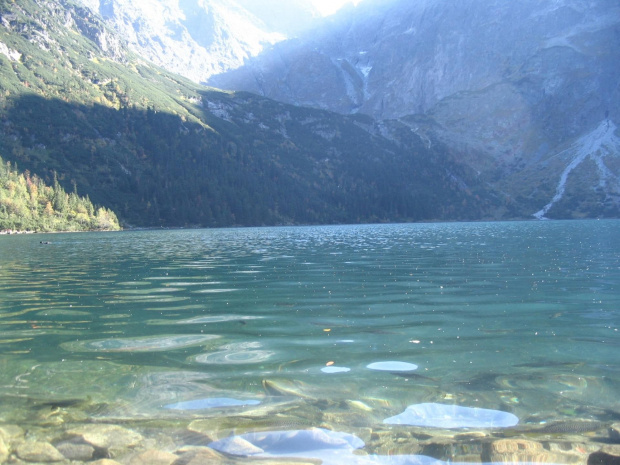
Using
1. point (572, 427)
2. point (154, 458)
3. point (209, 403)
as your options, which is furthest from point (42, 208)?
point (572, 427)

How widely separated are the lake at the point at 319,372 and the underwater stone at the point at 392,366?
0.06m

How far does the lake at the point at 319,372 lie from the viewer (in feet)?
22.8

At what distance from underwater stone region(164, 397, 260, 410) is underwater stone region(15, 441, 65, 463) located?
186 centimetres

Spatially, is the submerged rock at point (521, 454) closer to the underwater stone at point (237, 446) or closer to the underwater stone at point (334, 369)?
the underwater stone at point (237, 446)

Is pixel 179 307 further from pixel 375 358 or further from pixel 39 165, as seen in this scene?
pixel 39 165

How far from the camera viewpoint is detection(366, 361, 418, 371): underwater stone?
9.97m

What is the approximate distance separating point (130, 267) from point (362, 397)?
86.1 feet

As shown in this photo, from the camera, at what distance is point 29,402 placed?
8422mm

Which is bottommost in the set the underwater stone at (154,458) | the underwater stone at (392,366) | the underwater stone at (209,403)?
the underwater stone at (154,458)

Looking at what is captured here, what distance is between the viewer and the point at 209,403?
27.3ft

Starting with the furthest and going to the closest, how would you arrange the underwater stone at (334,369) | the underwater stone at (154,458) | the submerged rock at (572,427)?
the underwater stone at (334,369), the submerged rock at (572,427), the underwater stone at (154,458)

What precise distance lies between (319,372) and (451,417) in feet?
9.67

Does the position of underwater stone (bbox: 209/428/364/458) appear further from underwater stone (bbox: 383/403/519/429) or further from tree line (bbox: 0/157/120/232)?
tree line (bbox: 0/157/120/232)

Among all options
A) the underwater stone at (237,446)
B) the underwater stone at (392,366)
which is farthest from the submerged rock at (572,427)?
the underwater stone at (237,446)
